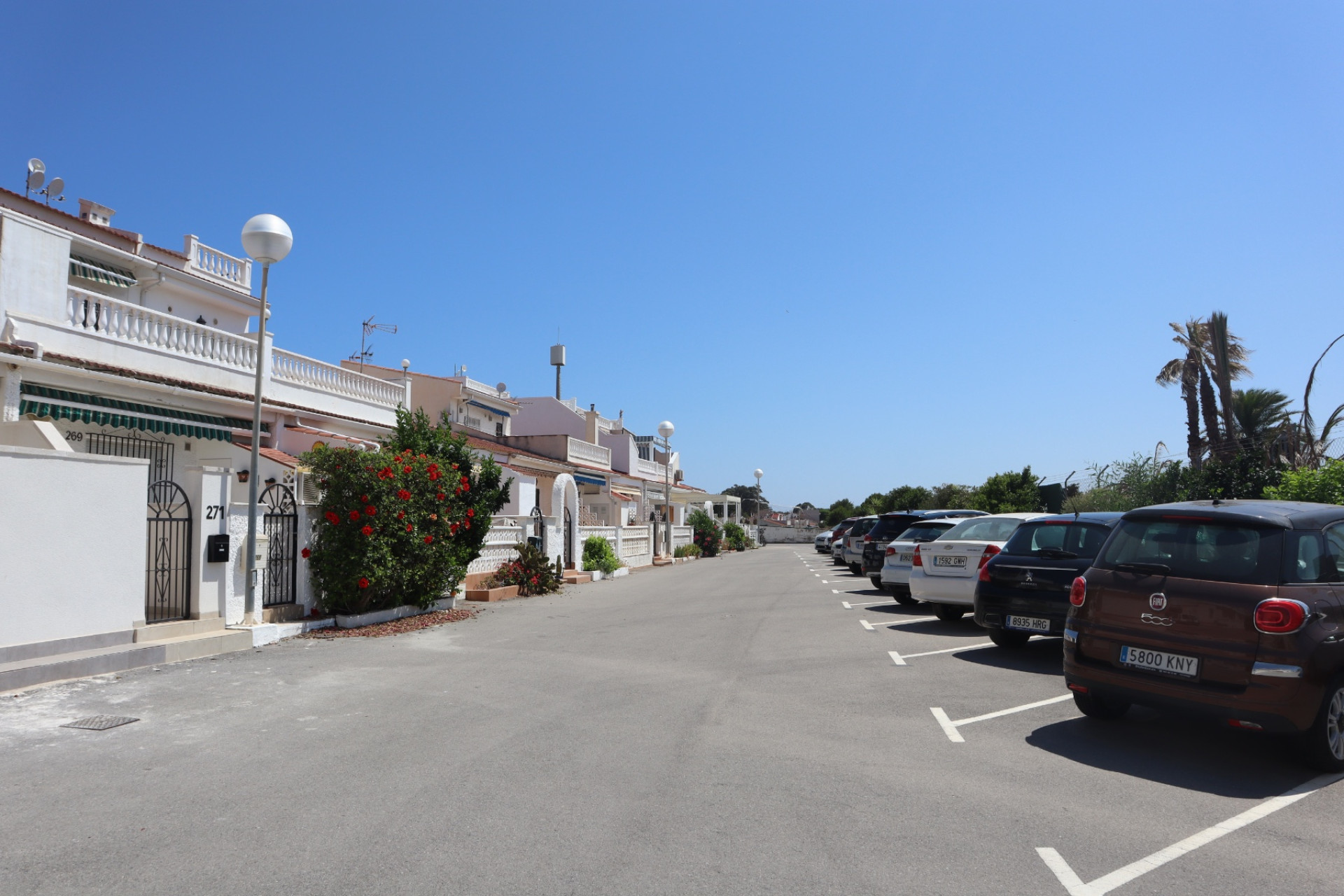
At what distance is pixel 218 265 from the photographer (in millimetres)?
23203

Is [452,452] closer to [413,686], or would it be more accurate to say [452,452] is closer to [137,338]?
[137,338]

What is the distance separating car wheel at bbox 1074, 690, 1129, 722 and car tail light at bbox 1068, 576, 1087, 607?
0.74m

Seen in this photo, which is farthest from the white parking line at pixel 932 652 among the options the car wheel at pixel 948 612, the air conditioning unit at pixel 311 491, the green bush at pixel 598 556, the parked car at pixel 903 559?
the green bush at pixel 598 556

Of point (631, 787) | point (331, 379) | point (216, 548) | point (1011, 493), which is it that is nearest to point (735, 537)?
point (1011, 493)

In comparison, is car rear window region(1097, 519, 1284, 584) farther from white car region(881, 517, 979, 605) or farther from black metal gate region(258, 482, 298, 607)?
black metal gate region(258, 482, 298, 607)

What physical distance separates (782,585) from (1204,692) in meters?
16.2

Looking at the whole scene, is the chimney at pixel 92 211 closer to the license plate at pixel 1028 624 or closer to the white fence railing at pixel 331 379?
the white fence railing at pixel 331 379

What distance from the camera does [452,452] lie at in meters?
15.8

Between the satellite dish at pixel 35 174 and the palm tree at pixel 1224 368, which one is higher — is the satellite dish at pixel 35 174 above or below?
above

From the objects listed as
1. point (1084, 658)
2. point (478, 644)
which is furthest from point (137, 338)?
point (1084, 658)

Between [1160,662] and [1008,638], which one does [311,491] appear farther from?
[1160,662]

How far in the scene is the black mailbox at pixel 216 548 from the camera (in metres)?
10.7

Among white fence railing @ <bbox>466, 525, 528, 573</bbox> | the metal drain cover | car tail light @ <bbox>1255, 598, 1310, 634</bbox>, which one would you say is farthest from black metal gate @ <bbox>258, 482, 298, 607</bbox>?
car tail light @ <bbox>1255, 598, 1310, 634</bbox>

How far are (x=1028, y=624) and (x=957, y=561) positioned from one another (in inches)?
106
